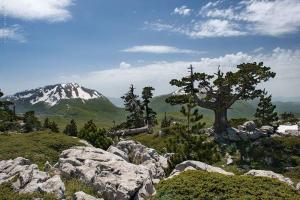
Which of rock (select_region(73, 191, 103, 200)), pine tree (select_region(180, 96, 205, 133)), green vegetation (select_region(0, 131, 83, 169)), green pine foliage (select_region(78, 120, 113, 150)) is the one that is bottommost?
green pine foliage (select_region(78, 120, 113, 150))

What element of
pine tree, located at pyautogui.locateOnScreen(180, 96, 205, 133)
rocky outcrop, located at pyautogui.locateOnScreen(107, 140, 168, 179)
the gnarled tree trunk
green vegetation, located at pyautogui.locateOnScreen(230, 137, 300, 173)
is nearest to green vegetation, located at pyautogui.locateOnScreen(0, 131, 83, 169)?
rocky outcrop, located at pyautogui.locateOnScreen(107, 140, 168, 179)

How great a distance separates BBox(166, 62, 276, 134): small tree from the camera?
63031 mm

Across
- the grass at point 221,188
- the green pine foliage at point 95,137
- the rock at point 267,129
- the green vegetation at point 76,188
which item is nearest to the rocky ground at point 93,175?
the green vegetation at point 76,188

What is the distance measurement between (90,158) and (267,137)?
4180 centimetres

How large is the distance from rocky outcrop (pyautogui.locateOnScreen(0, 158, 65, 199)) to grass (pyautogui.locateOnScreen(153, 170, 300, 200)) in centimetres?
616

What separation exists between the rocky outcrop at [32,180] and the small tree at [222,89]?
140 feet

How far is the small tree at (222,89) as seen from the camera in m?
63.0

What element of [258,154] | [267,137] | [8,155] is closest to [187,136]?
[258,154]

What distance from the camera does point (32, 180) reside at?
2341cm

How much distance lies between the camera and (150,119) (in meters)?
97.8

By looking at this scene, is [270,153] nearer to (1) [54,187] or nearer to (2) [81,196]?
(2) [81,196]

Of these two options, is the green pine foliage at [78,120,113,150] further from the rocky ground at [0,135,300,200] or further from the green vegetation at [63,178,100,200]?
the green vegetation at [63,178,100,200]

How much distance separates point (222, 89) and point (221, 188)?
48.2m

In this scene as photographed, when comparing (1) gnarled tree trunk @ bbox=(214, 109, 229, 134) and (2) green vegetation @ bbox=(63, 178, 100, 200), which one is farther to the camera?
(1) gnarled tree trunk @ bbox=(214, 109, 229, 134)
